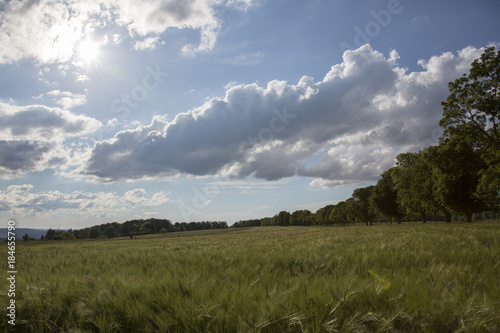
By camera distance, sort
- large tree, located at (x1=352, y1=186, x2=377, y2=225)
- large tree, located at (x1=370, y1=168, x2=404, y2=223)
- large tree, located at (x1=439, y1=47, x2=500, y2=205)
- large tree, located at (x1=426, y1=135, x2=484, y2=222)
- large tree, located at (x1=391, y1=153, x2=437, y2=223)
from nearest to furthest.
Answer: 1. large tree, located at (x1=439, y1=47, x2=500, y2=205)
2. large tree, located at (x1=426, y1=135, x2=484, y2=222)
3. large tree, located at (x1=391, y1=153, x2=437, y2=223)
4. large tree, located at (x1=370, y1=168, x2=404, y2=223)
5. large tree, located at (x1=352, y1=186, x2=377, y2=225)

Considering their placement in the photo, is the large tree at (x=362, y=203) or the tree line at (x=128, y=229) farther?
the tree line at (x=128, y=229)

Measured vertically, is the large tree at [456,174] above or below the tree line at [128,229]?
above

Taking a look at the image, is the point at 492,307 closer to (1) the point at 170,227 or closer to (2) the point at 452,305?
(2) the point at 452,305

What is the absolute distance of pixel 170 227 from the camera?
157125mm

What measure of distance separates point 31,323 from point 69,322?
597mm

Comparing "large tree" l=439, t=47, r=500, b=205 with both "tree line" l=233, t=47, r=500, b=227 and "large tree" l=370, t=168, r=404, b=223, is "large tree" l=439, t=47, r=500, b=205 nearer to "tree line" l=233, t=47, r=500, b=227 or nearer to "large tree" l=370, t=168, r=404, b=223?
"tree line" l=233, t=47, r=500, b=227

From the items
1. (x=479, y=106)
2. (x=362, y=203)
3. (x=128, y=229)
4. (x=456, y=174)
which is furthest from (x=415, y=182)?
(x=128, y=229)

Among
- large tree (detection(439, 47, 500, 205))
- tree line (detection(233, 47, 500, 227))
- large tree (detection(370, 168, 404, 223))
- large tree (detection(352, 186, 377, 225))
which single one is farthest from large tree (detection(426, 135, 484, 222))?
large tree (detection(352, 186, 377, 225))

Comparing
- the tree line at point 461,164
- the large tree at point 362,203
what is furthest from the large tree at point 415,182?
the large tree at point 362,203

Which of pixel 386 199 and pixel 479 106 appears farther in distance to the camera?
pixel 386 199

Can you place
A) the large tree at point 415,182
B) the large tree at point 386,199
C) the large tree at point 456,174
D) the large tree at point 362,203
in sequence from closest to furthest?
the large tree at point 456,174
the large tree at point 415,182
the large tree at point 386,199
the large tree at point 362,203

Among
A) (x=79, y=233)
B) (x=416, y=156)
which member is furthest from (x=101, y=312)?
(x=79, y=233)

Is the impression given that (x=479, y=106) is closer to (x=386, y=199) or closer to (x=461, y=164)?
(x=461, y=164)

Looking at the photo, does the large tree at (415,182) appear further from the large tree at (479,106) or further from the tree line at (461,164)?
the large tree at (479,106)
